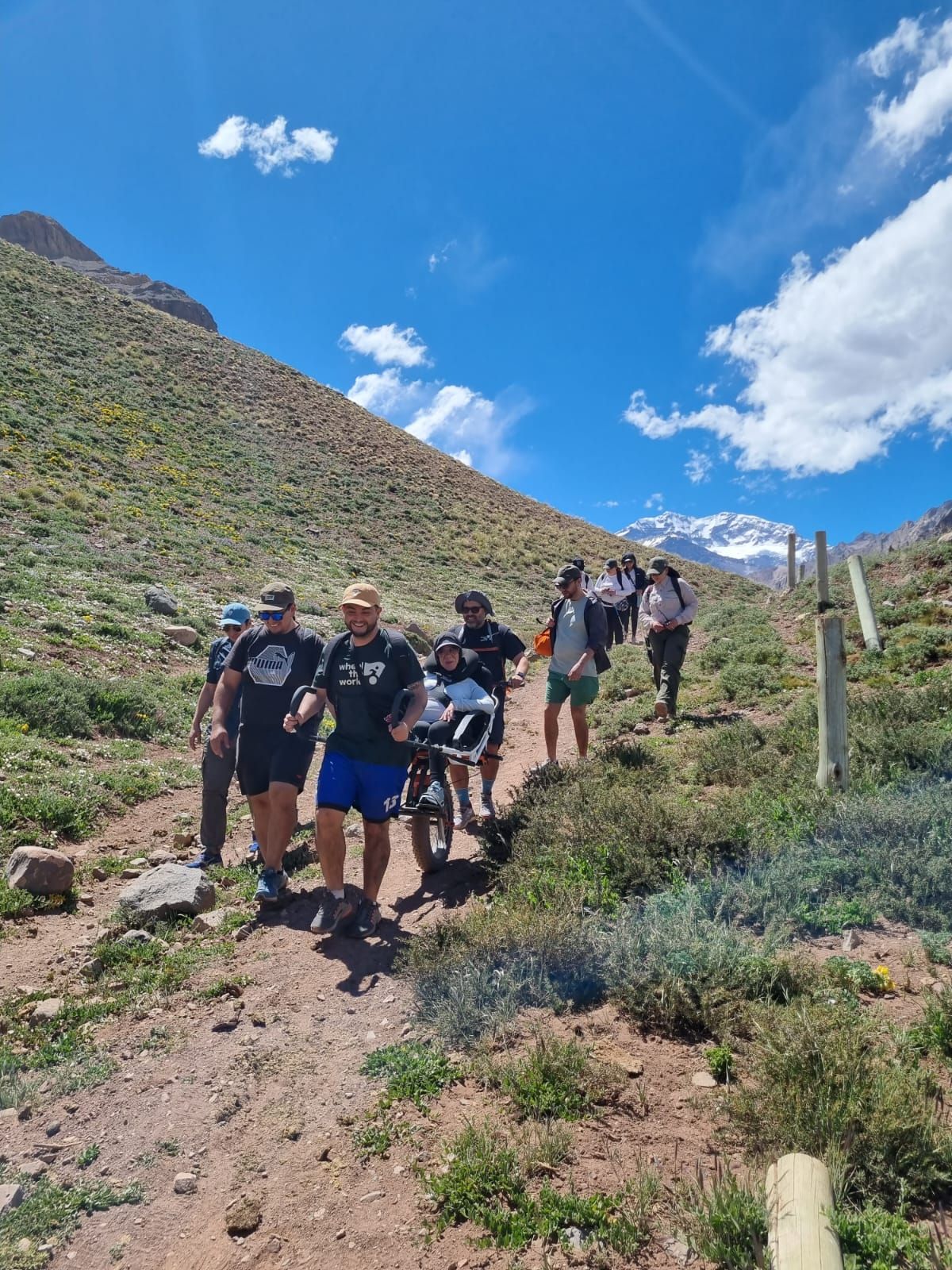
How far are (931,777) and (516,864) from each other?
2.77m

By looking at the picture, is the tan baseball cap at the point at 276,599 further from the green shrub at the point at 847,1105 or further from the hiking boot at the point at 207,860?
the green shrub at the point at 847,1105

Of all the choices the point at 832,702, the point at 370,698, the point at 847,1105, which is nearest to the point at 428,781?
the point at 370,698

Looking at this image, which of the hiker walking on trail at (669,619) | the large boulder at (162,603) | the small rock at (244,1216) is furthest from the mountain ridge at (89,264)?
the small rock at (244,1216)

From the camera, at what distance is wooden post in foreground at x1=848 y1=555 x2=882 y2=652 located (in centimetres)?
530

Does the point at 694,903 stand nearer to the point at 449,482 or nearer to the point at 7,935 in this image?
the point at 7,935

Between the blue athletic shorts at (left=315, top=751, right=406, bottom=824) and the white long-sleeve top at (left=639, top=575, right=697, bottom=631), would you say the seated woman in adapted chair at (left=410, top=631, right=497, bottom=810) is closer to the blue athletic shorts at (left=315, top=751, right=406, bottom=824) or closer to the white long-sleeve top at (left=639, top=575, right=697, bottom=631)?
the blue athletic shorts at (left=315, top=751, right=406, bottom=824)

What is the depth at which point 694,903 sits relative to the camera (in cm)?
388

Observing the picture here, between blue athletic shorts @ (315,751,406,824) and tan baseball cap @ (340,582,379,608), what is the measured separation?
96cm

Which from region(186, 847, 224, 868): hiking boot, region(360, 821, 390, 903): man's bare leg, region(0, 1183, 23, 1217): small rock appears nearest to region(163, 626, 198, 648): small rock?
region(186, 847, 224, 868): hiking boot

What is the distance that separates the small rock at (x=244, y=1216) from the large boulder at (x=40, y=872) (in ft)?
11.2

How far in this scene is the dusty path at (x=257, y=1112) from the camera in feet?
8.17

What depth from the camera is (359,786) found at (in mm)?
4754

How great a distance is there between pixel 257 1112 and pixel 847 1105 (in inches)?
90.1

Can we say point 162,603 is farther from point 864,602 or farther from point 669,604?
point 864,602
